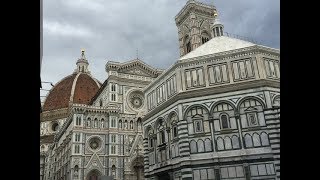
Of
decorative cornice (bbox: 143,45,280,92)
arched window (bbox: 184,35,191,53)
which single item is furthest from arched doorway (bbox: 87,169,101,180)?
arched window (bbox: 184,35,191,53)

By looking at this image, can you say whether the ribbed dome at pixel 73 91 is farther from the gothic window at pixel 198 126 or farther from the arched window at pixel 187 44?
the gothic window at pixel 198 126

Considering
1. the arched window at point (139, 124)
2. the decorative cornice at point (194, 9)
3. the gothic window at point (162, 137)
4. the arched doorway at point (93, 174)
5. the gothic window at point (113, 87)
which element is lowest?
the arched doorway at point (93, 174)

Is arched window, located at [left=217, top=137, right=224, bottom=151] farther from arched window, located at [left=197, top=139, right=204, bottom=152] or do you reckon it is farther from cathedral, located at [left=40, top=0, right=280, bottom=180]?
arched window, located at [left=197, top=139, right=204, bottom=152]

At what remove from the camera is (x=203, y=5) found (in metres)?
62.8

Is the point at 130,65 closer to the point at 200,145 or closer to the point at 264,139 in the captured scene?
the point at 200,145

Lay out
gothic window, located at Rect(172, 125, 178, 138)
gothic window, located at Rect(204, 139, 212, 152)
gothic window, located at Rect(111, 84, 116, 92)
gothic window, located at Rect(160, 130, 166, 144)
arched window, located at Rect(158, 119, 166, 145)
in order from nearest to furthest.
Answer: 1. gothic window, located at Rect(204, 139, 212, 152)
2. gothic window, located at Rect(172, 125, 178, 138)
3. gothic window, located at Rect(160, 130, 166, 144)
4. arched window, located at Rect(158, 119, 166, 145)
5. gothic window, located at Rect(111, 84, 116, 92)

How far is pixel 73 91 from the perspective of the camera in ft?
264

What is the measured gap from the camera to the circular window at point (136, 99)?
5403 centimetres

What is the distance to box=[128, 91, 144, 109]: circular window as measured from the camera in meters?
54.0

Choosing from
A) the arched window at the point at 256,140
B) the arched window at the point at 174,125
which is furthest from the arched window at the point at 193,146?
the arched window at the point at 256,140

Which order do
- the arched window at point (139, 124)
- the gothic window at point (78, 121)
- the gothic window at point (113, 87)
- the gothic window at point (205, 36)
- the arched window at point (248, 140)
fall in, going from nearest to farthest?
the arched window at point (248, 140), the gothic window at point (78, 121), the arched window at point (139, 124), the gothic window at point (113, 87), the gothic window at point (205, 36)

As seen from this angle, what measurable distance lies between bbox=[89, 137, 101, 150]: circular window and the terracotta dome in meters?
29.5
